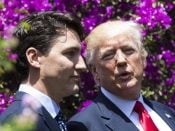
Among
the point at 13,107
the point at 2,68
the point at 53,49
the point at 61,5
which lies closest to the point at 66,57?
the point at 53,49

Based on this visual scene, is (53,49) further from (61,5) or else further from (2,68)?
(61,5)

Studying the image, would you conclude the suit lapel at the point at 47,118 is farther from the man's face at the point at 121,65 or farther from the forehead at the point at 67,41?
the man's face at the point at 121,65

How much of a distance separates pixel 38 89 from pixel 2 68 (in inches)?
49.5

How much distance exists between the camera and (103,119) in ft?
8.64

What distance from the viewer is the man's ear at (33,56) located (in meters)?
Answer: 2.06

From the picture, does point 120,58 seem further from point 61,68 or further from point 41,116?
point 41,116

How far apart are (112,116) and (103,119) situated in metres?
0.07

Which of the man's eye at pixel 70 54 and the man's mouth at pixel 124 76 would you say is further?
the man's mouth at pixel 124 76

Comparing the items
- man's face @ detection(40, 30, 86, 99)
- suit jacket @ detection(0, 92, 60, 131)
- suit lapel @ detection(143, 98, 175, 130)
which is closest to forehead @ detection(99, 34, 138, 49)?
suit lapel @ detection(143, 98, 175, 130)

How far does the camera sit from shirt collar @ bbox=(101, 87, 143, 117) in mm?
2721

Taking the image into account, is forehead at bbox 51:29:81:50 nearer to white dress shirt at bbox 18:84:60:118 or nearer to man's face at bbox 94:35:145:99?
white dress shirt at bbox 18:84:60:118

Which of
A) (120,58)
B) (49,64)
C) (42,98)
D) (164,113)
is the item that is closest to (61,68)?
(49,64)

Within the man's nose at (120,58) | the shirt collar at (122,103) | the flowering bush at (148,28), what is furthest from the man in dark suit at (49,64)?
the flowering bush at (148,28)

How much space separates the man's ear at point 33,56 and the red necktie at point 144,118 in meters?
0.89
